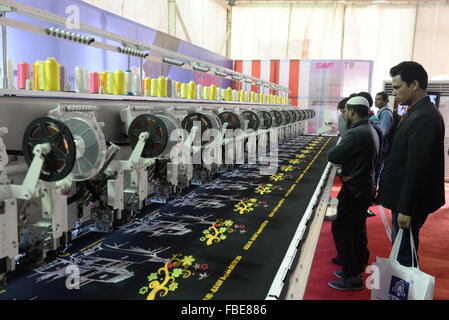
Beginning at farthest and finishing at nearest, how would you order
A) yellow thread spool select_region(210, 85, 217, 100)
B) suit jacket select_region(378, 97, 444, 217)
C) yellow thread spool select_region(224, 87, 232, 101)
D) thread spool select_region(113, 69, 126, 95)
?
yellow thread spool select_region(224, 87, 232, 101) → yellow thread spool select_region(210, 85, 217, 100) → thread spool select_region(113, 69, 126, 95) → suit jacket select_region(378, 97, 444, 217)

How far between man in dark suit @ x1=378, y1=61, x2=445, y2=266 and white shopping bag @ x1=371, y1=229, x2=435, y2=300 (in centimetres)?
19

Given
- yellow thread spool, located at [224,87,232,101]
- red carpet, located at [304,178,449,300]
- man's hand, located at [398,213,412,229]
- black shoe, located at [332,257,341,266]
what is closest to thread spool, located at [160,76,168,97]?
red carpet, located at [304,178,449,300]

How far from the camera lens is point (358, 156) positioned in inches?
138

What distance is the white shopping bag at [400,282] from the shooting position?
2469 mm

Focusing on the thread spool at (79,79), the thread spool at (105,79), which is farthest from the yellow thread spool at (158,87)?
the thread spool at (79,79)

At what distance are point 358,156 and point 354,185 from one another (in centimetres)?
27

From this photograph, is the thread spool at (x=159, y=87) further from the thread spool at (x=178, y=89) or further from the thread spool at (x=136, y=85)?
the thread spool at (x=178, y=89)

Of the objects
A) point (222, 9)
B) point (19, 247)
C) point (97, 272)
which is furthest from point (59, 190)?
point (222, 9)

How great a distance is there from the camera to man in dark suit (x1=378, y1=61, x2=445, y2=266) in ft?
8.63

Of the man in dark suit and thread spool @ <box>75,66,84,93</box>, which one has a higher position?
thread spool @ <box>75,66,84,93</box>

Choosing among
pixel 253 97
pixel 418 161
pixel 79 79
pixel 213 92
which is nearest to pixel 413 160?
pixel 418 161

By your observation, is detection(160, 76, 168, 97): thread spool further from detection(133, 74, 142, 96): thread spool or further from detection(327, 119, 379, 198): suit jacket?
detection(327, 119, 379, 198): suit jacket

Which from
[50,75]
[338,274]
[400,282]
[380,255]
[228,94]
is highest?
[228,94]

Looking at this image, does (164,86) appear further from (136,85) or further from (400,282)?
(400,282)
